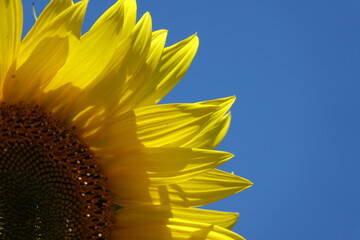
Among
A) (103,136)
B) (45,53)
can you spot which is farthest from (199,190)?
(45,53)

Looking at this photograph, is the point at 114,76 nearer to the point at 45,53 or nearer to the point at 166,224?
the point at 45,53

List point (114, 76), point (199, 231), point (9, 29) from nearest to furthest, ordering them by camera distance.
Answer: point (9, 29) < point (114, 76) < point (199, 231)

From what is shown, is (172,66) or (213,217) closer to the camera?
(172,66)

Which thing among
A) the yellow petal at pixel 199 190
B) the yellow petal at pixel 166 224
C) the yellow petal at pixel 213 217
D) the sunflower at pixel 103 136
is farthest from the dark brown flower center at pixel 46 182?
the yellow petal at pixel 213 217

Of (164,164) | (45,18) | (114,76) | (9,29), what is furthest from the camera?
(164,164)

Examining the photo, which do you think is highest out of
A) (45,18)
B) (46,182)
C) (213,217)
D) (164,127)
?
(45,18)

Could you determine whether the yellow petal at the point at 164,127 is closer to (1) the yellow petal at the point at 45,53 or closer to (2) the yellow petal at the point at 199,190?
(2) the yellow petal at the point at 199,190

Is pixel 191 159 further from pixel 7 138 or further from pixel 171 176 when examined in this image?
pixel 7 138
